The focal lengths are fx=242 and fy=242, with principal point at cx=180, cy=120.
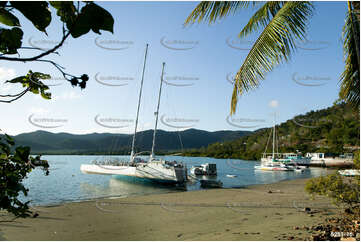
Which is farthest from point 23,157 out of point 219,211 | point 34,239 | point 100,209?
point 100,209

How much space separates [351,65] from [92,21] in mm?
5406

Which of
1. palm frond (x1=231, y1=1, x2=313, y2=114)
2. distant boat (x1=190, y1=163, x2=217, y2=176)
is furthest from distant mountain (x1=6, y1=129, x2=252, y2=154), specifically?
palm frond (x1=231, y1=1, x2=313, y2=114)

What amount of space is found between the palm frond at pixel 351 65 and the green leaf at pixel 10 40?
4.88 m

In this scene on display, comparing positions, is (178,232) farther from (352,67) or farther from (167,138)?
(167,138)

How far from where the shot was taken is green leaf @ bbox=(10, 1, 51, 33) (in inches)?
27.1

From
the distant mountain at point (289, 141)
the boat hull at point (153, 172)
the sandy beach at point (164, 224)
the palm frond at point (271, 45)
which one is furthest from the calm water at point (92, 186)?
the distant mountain at point (289, 141)

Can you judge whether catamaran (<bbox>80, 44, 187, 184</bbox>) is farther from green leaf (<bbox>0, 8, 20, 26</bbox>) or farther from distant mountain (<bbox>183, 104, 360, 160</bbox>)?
distant mountain (<bbox>183, 104, 360, 160</bbox>)

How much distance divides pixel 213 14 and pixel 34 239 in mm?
9016

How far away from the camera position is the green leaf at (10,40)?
33.7 inches

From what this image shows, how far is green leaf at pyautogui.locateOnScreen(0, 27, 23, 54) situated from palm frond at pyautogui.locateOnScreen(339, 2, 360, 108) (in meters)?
4.88

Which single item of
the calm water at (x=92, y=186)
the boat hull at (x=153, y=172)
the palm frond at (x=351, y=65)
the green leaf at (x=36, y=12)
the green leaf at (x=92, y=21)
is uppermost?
the palm frond at (x=351, y=65)

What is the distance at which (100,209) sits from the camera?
45.2 feet

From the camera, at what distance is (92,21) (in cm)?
67

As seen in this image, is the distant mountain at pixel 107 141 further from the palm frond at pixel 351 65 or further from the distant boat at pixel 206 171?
the palm frond at pixel 351 65
